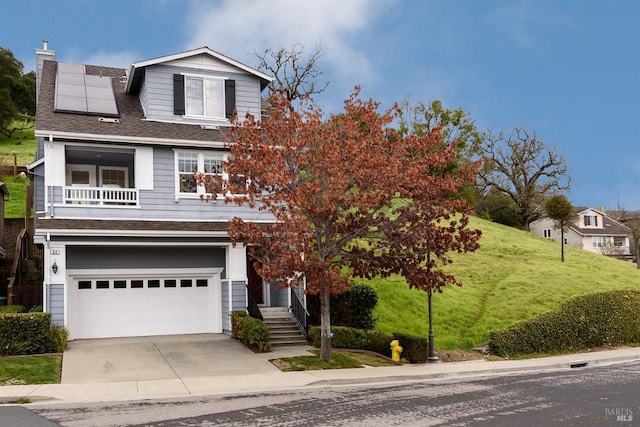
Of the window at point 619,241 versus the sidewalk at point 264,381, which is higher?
the window at point 619,241

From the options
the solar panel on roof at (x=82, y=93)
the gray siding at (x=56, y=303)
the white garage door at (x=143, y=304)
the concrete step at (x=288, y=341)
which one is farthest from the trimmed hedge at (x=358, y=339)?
the solar panel on roof at (x=82, y=93)

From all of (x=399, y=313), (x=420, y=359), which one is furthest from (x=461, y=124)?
(x=420, y=359)

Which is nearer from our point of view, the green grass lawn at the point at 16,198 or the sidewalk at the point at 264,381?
the sidewalk at the point at 264,381

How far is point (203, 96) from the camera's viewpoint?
77.2ft

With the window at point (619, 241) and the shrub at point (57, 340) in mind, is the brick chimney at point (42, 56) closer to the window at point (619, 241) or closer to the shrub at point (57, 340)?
the shrub at point (57, 340)

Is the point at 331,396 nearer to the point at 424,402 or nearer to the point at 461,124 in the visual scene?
the point at 424,402

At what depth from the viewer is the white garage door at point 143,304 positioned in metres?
21.2

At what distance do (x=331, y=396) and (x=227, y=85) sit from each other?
45.6 feet

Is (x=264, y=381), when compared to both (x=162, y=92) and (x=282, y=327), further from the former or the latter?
(x=162, y=92)

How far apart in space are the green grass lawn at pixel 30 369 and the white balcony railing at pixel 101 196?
5526mm

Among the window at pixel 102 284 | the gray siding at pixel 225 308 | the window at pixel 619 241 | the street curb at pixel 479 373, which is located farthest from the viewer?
the window at pixel 619 241

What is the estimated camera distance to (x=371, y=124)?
17.4m

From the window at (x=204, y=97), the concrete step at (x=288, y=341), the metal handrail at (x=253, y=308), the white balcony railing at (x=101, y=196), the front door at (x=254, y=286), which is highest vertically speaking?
the window at (x=204, y=97)

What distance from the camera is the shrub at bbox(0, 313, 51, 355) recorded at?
690 inches
